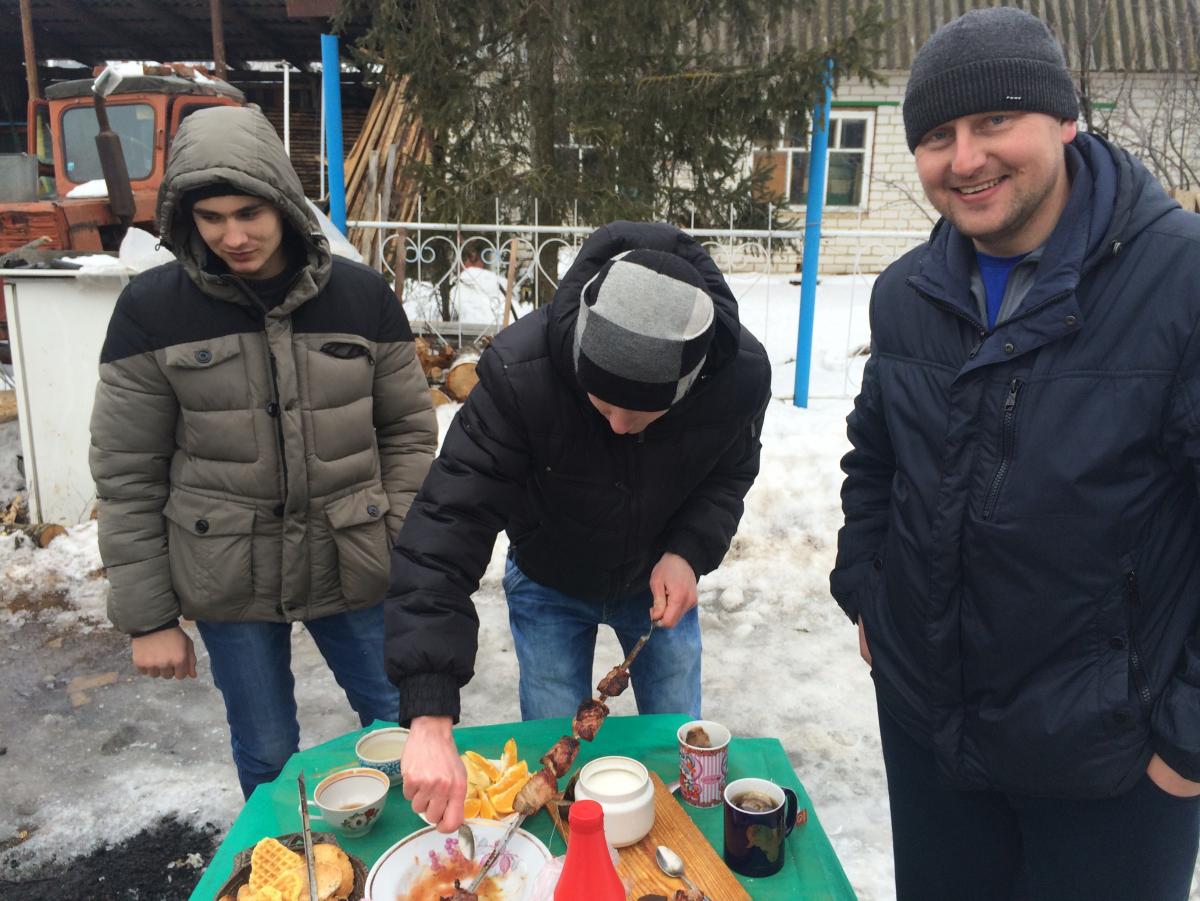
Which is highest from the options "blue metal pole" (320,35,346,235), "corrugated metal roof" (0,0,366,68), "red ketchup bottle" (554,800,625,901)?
"corrugated metal roof" (0,0,366,68)

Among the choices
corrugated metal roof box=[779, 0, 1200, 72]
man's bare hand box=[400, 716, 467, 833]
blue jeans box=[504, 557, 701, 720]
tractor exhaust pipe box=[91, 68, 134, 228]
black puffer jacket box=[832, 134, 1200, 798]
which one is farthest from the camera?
corrugated metal roof box=[779, 0, 1200, 72]

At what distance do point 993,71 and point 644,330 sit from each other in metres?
0.75

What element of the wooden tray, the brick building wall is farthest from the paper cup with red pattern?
the brick building wall

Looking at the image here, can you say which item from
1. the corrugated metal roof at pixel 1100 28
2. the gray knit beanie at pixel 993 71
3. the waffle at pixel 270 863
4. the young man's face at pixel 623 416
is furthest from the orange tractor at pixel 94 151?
the corrugated metal roof at pixel 1100 28

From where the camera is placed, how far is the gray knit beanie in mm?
1440

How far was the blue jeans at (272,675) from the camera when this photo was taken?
Answer: 245 cm

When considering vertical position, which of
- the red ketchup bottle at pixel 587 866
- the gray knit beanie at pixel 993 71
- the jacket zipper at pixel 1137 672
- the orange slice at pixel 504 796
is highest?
the gray knit beanie at pixel 993 71

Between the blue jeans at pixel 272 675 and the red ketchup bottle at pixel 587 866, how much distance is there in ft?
4.49

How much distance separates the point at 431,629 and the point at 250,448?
993mm

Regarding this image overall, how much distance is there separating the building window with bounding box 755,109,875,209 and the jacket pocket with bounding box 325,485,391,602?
37.8 feet

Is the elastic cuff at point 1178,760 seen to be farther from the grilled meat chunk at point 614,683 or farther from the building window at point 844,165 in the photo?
the building window at point 844,165

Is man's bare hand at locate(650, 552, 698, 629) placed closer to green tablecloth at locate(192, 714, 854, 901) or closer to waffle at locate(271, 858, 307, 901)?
green tablecloth at locate(192, 714, 854, 901)

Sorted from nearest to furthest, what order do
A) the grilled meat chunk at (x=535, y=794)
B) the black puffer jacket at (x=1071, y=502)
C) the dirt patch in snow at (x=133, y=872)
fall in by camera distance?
the black puffer jacket at (x=1071, y=502) < the grilled meat chunk at (x=535, y=794) < the dirt patch in snow at (x=133, y=872)

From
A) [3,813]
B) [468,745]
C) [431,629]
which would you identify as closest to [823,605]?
[468,745]
